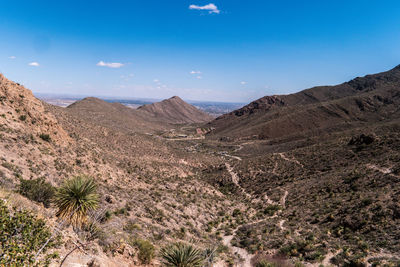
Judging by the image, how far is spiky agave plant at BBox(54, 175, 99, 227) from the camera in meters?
9.12

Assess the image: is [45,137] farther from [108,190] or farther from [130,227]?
[130,227]

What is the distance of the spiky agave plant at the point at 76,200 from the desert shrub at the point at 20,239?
279 cm

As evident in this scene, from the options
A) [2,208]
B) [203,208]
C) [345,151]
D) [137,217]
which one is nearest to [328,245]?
[203,208]

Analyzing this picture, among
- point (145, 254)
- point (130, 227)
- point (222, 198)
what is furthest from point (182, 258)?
point (222, 198)

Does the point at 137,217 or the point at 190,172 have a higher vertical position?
the point at 137,217

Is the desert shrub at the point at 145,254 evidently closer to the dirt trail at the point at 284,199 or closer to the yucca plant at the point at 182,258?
the yucca plant at the point at 182,258

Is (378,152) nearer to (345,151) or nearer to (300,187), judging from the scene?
(345,151)

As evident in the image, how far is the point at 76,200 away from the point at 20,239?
371 centimetres

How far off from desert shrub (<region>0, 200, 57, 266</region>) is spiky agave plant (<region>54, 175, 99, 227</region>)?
110 inches

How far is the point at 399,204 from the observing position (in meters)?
16.3

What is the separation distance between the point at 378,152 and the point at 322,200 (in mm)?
15677

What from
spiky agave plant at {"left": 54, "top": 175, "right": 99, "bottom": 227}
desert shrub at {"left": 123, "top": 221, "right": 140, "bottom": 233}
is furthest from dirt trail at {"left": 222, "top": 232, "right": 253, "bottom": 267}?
spiky agave plant at {"left": 54, "top": 175, "right": 99, "bottom": 227}

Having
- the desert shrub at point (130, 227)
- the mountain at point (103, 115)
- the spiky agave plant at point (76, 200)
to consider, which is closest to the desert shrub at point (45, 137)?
the desert shrub at point (130, 227)

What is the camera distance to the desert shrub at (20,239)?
495 cm
